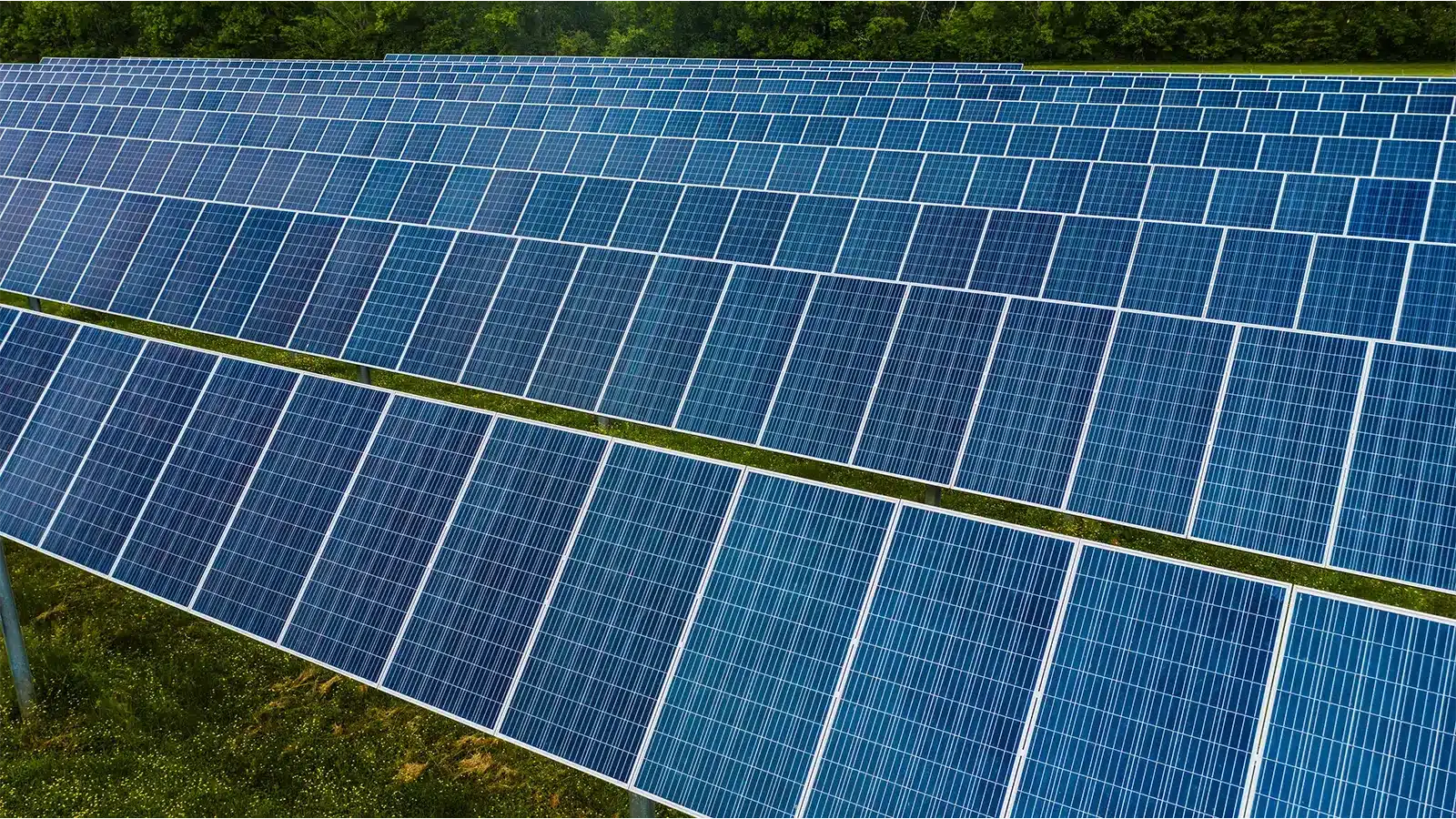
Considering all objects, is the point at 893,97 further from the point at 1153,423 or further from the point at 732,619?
the point at 732,619

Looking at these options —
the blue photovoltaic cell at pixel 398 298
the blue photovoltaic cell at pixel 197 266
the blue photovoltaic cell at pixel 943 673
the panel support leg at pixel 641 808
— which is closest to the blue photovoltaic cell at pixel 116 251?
the blue photovoltaic cell at pixel 197 266

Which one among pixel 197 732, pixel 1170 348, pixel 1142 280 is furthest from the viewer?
pixel 1142 280

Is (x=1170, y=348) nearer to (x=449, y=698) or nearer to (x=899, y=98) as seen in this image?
(x=449, y=698)

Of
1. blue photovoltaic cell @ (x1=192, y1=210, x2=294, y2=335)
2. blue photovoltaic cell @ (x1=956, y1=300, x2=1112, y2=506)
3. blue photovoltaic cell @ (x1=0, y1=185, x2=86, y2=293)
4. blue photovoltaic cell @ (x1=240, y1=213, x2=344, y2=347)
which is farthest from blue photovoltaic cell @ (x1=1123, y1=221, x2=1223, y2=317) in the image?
blue photovoltaic cell @ (x1=0, y1=185, x2=86, y2=293)

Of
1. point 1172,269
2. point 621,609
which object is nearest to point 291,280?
point 621,609

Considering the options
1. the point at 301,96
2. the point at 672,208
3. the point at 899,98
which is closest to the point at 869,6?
the point at 899,98
